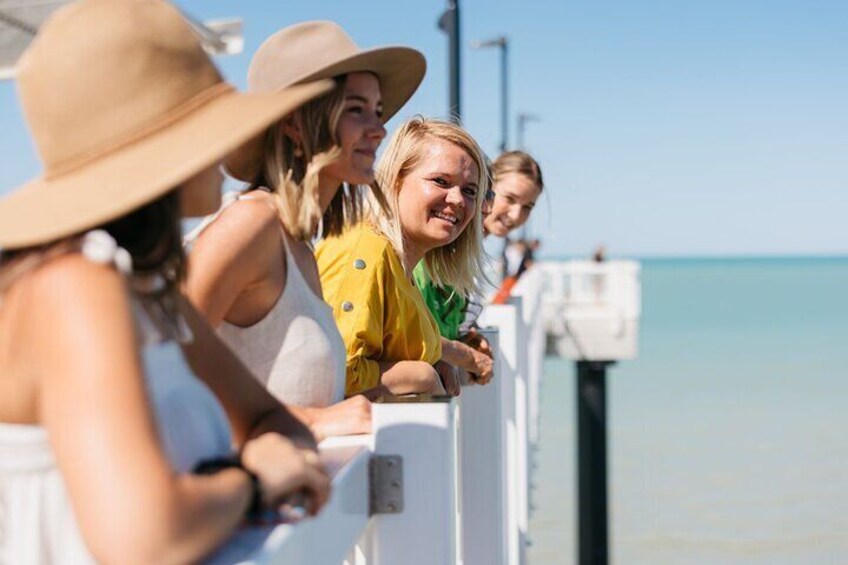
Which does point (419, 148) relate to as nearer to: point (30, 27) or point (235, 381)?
point (235, 381)

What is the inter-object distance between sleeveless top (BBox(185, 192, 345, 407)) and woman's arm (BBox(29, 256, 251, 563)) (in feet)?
3.06

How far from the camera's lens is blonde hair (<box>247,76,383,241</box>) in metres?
2.11

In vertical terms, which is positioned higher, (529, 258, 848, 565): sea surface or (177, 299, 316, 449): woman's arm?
(177, 299, 316, 449): woman's arm

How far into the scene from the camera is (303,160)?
→ 86.9 inches

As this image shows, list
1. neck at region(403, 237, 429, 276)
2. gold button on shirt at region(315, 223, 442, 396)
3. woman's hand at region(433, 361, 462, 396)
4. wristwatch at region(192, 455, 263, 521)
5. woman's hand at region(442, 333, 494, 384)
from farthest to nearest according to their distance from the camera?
woman's hand at region(442, 333, 494, 384) < neck at region(403, 237, 429, 276) < woman's hand at region(433, 361, 462, 396) < gold button on shirt at region(315, 223, 442, 396) < wristwatch at region(192, 455, 263, 521)

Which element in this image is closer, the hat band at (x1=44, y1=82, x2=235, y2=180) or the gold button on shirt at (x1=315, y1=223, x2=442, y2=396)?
the hat band at (x1=44, y1=82, x2=235, y2=180)

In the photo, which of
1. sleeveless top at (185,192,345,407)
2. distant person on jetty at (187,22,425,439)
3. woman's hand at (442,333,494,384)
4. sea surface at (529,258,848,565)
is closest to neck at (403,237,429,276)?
woman's hand at (442,333,494,384)

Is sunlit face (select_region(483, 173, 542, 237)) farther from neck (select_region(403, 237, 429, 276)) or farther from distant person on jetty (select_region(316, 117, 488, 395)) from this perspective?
neck (select_region(403, 237, 429, 276))

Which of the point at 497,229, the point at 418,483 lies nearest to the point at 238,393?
the point at 418,483

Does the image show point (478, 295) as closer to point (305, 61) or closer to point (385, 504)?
point (305, 61)

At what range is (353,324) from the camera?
2656mm

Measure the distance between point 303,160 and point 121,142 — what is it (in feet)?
3.03

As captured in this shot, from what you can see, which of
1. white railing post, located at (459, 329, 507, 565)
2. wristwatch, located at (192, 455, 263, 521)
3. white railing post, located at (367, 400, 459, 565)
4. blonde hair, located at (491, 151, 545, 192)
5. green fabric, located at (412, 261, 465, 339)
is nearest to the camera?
Answer: wristwatch, located at (192, 455, 263, 521)

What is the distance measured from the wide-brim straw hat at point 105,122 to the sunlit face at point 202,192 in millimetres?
73
